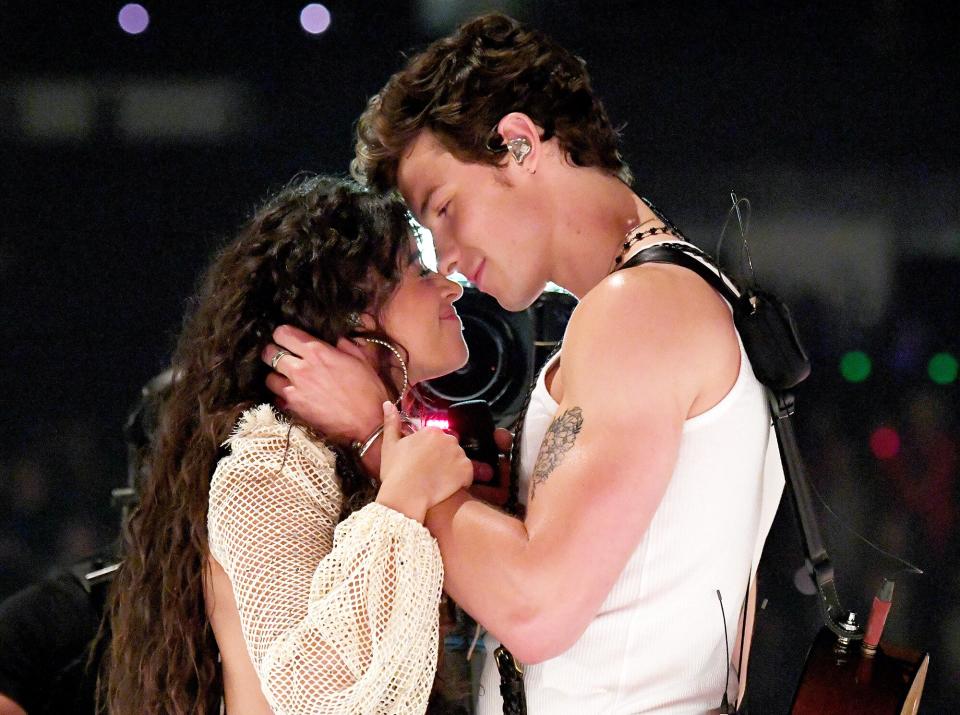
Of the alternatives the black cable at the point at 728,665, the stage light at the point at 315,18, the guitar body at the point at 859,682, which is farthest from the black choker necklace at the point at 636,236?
the stage light at the point at 315,18

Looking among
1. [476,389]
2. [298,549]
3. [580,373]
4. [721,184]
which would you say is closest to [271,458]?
[298,549]

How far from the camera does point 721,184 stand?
2.91 m

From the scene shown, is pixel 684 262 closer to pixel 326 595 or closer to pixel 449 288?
pixel 449 288

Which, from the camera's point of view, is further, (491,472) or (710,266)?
(491,472)

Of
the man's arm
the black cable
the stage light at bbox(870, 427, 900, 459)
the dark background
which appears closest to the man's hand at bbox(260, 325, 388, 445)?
the man's arm

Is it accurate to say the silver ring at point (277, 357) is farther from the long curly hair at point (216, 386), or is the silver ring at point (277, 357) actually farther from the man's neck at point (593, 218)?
the man's neck at point (593, 218)

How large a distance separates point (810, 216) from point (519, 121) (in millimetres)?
1556

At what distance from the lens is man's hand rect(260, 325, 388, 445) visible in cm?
141

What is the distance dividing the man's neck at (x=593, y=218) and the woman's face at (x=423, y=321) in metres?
0.20

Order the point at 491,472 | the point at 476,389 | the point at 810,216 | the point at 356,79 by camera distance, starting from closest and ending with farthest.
Result: the point at 491,472 → the point at 476,389 → the point at 810,216 → the point at 356,79

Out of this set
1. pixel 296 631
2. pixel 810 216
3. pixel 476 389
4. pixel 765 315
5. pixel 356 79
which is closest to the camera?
pixel 296 631

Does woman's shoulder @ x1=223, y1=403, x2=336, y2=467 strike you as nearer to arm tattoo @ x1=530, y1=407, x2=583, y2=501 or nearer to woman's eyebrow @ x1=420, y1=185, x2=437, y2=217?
arm tattoo @ x1=530, y1=407, x2=583, y2=501

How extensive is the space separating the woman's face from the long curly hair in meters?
0.03

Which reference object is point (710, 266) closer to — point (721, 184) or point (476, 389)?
point (476, 389)
